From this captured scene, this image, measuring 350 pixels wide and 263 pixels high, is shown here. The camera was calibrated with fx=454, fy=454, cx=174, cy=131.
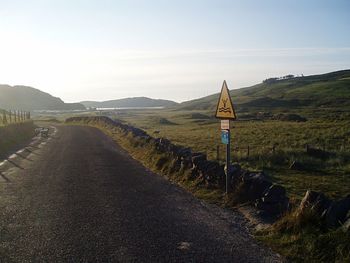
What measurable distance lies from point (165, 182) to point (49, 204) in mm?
4814

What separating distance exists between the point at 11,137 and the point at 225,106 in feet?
86.5

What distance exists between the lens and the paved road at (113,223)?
795cm

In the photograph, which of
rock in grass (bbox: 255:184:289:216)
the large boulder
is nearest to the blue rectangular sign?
the large boulder

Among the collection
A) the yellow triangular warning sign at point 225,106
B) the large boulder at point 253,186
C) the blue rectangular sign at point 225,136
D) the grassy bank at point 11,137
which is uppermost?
the yellow triangular warning sign at point 225,106

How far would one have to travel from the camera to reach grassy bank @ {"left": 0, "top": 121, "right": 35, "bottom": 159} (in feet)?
95.2

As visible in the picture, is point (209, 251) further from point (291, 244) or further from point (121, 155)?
point (121, 155)

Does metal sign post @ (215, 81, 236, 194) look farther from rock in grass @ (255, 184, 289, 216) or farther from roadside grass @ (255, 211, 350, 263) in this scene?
roadside grass @ (255, 211, 350, 263)

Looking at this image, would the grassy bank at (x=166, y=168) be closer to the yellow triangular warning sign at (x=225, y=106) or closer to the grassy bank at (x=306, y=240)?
the yellow triangular warning sign at (x=225, y=106)

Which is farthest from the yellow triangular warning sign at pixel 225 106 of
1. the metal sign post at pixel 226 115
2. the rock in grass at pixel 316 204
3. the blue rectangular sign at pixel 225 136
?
the rock in grass at pixel 316 204

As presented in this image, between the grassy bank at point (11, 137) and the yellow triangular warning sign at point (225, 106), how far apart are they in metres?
15.8

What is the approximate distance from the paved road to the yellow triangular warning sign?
255 centimetres

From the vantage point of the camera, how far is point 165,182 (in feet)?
52.0

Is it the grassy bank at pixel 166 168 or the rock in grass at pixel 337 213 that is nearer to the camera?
the rock in grass at pixel 337 213

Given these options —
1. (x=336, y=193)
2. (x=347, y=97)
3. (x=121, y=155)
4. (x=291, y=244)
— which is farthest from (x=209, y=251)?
(x=347, y=97)
